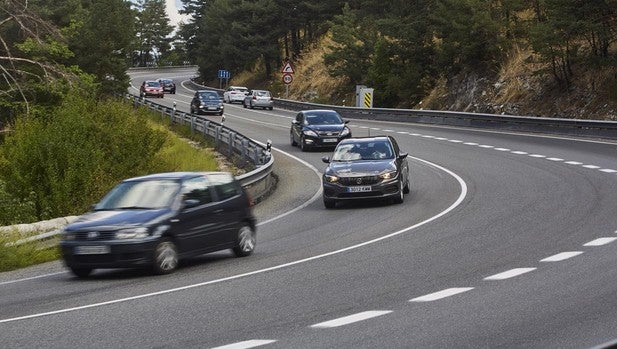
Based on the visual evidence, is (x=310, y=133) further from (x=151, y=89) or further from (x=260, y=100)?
(x=151, y=89)

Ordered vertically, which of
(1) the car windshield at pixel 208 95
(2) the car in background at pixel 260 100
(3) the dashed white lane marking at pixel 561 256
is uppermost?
(3) the dashed white lane marking at pixel 561 256

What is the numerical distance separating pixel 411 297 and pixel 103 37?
2782 inches

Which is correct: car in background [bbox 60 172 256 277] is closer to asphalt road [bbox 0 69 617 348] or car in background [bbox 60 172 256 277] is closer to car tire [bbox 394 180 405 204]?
asphalt road [bbox 0 69 617 348]

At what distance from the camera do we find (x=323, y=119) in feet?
149

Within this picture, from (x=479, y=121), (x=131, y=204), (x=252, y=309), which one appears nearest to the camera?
(x=252, y=309)

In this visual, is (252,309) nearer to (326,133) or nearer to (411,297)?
(411,297)

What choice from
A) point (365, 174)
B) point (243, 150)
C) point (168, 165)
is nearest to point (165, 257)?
point (365, 174)

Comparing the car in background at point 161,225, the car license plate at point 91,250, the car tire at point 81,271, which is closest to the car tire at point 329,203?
the car in background at point 161,225

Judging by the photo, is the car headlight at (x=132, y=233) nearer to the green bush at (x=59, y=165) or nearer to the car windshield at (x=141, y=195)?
the car windshield at (x=141, y=195)

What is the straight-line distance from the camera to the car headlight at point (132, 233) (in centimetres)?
1538

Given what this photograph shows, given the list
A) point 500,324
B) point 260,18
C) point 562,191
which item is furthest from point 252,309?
point 260,18

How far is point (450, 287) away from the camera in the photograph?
1323 cm

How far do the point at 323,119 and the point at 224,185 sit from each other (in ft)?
90.1

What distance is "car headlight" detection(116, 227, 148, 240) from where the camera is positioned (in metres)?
15.4
